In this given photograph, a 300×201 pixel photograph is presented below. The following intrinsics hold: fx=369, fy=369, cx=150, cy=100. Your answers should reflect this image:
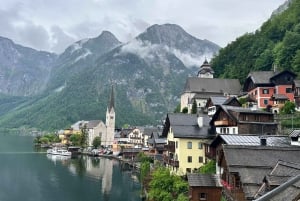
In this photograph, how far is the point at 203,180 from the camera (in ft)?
94.1

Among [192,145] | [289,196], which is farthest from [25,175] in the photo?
[289,196]

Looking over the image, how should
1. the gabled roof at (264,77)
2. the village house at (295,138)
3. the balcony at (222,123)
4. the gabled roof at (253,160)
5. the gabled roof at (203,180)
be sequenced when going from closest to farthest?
the gabled roof at (253,160)
the gabled roof at (203,180)
the village house at (295,138)
the balcony at (222,123)
the gabled roof at (264,77)

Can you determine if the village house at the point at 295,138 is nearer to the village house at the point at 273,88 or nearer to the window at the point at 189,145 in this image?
the window at the point at 189,145

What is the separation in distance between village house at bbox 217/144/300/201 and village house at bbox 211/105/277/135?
12923 mm

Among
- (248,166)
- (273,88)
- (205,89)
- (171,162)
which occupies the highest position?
(205,89)

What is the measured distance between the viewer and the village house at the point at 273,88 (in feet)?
199

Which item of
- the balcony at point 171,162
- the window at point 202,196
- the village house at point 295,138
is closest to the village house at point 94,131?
the balcony at point 171,162

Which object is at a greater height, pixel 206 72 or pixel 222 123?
pixel 206 72

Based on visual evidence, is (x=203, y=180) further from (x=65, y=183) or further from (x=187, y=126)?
(x=65, y=183)

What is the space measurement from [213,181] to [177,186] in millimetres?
6100

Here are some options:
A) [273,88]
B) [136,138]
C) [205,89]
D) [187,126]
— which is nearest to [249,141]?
[187,126]

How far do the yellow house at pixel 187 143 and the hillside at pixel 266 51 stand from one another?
114 feet

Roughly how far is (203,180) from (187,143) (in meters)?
15.3

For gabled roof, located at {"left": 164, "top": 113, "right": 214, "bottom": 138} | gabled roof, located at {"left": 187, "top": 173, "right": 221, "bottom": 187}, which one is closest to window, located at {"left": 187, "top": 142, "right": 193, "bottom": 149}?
gabled roof, located at {"left": 164, "top": 113, "right": 214, "bottom": 138}
